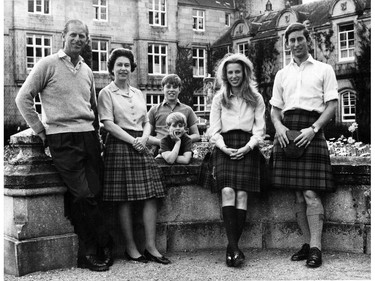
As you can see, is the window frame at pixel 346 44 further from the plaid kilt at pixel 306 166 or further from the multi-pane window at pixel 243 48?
the plaid kilt at pixel 306 166

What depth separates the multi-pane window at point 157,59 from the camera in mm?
33062

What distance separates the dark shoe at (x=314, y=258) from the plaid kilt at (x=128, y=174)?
1.38 meters

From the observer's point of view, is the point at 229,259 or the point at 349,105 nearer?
the point at 229,259

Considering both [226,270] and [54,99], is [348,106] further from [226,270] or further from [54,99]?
[54,99]

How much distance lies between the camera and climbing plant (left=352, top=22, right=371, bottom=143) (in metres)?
25.2

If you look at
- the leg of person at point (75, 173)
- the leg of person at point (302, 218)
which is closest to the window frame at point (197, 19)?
the leg of person at point (302, 218)

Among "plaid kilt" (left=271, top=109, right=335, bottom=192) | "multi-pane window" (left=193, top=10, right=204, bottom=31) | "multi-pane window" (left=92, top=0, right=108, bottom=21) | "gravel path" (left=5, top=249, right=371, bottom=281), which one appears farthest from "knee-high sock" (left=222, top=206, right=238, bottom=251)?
"multi-pane window" (left=193, top=10, right=204, bottom=31)

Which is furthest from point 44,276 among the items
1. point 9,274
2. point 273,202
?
point 273,202

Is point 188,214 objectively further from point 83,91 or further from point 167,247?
point 83,91

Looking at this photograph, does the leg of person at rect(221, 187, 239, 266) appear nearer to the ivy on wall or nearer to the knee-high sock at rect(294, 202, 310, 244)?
the knee-high sock at rect(294, 202, 310, 244)

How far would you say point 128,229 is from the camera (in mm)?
4926

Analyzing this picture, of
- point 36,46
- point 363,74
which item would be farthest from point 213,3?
point 363,74

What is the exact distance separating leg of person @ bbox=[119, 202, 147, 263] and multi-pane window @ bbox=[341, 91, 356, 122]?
23188 millimetres

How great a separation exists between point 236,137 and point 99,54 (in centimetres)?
2751
